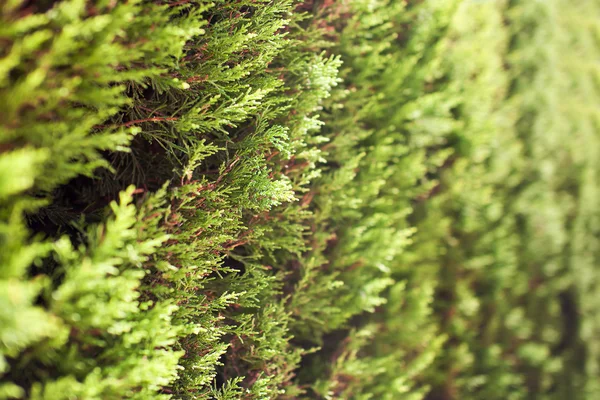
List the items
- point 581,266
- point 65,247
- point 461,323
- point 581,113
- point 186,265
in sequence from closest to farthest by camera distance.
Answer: point 65,247
point 186,265
point 461,323
point 581,266
point 581,113

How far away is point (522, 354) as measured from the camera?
24.6 feet

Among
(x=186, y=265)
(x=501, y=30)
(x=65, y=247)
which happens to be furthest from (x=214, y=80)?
(x=501, y=30)

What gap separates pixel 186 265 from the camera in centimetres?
243

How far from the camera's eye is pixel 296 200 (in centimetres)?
313

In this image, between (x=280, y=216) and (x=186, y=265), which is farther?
(x=280, y=216)

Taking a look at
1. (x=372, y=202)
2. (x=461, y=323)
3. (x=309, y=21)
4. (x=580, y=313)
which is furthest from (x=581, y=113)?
(x=309, y=21)

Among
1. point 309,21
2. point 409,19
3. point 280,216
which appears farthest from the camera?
point 409,19

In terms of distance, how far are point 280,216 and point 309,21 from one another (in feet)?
5.45

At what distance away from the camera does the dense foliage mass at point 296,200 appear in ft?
5.70

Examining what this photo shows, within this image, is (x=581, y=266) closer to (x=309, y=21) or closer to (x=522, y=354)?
(x=522, y=354)

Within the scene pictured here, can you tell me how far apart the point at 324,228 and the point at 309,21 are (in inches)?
70.9

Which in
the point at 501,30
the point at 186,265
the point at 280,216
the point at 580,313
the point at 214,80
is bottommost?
the point at 580,313

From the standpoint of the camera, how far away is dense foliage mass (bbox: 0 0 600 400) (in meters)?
1.74

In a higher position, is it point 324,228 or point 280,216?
point 280,216
